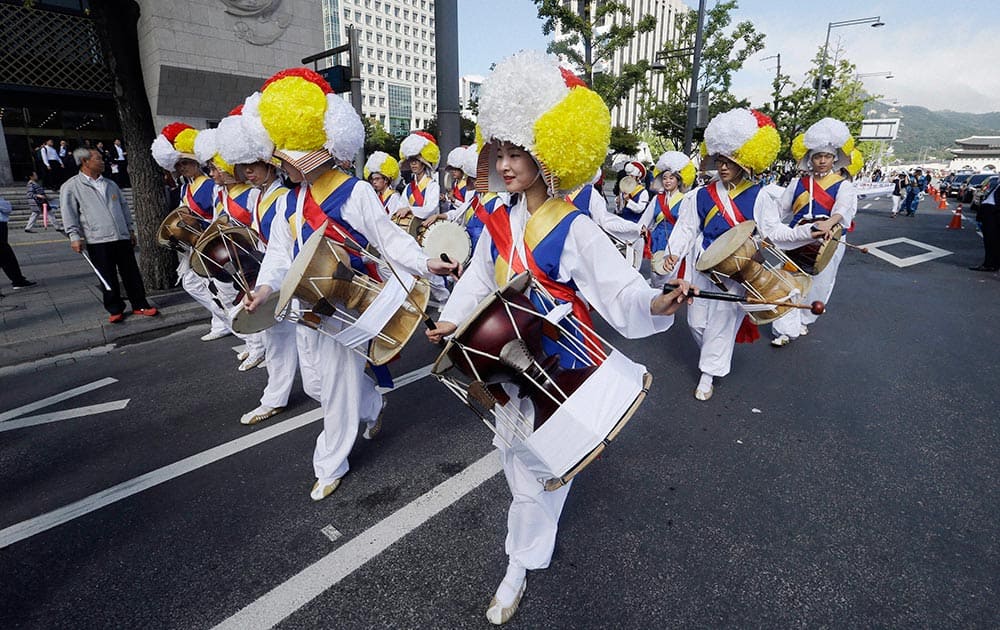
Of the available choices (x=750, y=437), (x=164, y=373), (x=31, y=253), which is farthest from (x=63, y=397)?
(x=31, y=253)

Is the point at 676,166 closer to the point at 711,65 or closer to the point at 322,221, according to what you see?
the point at 322,221

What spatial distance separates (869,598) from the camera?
231 cm

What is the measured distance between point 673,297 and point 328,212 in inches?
85.3

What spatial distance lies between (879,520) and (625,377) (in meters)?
2.10

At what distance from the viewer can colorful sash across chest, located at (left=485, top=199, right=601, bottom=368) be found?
2.15 meters

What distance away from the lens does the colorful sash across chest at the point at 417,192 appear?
806 cm

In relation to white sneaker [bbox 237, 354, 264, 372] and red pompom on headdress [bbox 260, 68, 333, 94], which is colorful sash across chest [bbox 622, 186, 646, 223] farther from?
red pompom on headdress [bbox 260, 68, 333, 94]

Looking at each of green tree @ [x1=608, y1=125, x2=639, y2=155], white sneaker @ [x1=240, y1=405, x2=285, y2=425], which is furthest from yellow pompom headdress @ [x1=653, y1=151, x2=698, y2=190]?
green tree @ [x1=608, y1=125, x2=639, y2=155]

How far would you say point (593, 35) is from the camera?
1894 cm

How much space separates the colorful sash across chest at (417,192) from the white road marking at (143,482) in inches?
182

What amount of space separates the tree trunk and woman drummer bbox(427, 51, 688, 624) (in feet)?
23.6

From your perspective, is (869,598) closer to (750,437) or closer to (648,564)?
(648,564)

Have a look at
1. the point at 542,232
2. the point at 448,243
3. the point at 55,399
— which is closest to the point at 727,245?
the point at 542,232

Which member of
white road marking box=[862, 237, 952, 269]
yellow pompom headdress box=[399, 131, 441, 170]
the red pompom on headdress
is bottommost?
white road marking box=[862, 237, 952, 269]
